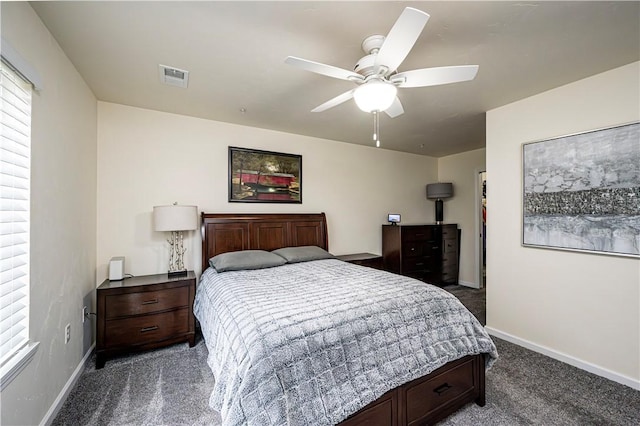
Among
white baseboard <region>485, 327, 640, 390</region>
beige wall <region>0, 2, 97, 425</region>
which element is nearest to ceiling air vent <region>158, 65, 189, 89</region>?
beige wall <region>0, 2, 97, 425</region>

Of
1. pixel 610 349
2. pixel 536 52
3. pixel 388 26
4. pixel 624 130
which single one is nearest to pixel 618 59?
pixel 624 130

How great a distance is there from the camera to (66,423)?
68.1 inches

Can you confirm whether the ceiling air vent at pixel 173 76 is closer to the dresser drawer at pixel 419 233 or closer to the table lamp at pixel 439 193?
the dresser drawer at pixel 419 233

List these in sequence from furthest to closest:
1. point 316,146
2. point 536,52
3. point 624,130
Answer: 1. point 316,146
2. point 624,130
3. point 536,52

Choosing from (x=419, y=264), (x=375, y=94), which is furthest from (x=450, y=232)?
(x=375, y=94)

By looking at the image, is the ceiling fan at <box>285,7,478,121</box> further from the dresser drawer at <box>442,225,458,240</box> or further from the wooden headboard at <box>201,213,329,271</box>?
the dresser drawer at <box>442,225,458,240</box>

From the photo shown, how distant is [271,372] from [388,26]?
6.80 feet

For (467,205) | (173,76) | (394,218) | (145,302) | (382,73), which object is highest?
(173,76)

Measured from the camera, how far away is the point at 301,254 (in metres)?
3.34

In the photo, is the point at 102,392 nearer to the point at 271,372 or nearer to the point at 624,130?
the point at 271,372

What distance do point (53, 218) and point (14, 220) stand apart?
43 centimetres

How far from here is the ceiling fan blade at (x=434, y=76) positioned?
157 cm

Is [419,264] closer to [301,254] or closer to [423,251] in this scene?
[423,251]

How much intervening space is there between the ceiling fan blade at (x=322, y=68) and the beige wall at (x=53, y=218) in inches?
55.7
